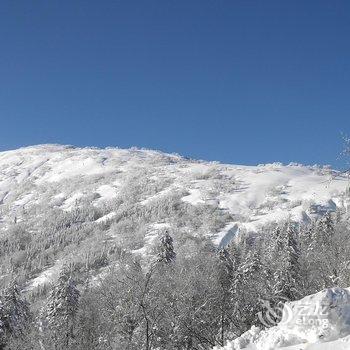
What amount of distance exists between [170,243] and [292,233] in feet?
54.6

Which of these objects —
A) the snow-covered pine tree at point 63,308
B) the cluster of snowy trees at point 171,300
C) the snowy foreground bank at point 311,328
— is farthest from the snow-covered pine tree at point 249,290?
the snowy foreground bank at point 311,328

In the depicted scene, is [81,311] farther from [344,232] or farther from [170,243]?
[344,232]

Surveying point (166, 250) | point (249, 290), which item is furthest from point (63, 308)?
point (249, 290)

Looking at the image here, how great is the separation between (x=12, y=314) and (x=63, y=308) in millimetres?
5393

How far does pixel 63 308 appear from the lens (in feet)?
191

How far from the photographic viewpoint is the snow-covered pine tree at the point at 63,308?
5379 cm

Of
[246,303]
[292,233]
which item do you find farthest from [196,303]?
[292,233]

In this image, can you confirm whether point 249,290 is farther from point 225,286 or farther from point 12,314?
point 12,314

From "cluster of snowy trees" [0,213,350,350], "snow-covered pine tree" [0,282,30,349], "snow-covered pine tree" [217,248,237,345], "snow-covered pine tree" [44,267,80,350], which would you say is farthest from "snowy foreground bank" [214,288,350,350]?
"snow-covered pine tree" [0,282,30,349]

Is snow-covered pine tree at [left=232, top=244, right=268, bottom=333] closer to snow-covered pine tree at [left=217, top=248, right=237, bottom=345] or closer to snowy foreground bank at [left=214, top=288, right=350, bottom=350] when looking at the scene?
snow-covered pine tree at [left=217, top=248, right=237, bottom=345]

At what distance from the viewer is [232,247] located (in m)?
71.8

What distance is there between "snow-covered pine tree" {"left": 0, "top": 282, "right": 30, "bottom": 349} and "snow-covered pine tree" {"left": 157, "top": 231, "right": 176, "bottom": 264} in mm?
17316

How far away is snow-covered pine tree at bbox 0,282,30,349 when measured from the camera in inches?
2010

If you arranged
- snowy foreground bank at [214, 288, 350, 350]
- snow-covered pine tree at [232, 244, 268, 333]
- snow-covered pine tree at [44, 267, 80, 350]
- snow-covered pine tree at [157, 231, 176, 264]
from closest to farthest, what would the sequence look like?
snowy foreground bank at [214, 288, 350, 350] → snow-covered pine tree at [232, 244, 268, 333] → snow-covered pine tree at [44, 267, 80, 350] → snow-covered pine tree at [157, 231, 176, 264]
